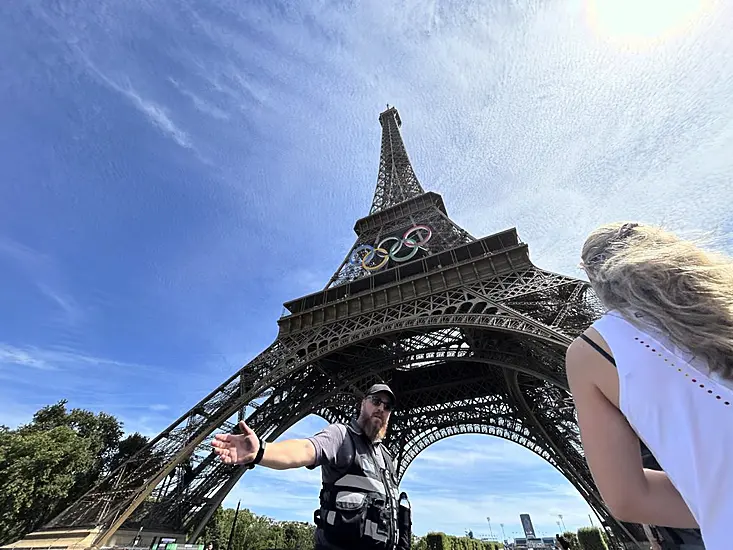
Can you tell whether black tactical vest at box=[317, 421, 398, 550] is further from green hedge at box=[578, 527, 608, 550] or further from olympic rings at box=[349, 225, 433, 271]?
green hedge at box=[578, 527, 608, 550]

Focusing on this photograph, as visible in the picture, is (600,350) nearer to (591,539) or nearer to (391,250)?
(391,250)

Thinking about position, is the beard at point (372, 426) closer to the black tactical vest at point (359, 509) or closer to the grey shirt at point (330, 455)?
the black tactical vest at point (359, 509)

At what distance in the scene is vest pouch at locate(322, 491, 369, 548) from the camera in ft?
5.80

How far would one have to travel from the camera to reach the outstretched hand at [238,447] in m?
1.58

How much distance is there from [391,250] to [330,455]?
16.9m

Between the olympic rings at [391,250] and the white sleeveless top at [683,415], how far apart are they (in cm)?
1640

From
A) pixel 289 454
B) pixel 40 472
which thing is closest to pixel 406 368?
pixel 40 472

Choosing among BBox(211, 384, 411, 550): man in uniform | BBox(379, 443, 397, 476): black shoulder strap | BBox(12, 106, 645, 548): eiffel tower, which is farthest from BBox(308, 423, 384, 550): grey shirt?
BBox(12, 106, 645, 548): eiffel tower

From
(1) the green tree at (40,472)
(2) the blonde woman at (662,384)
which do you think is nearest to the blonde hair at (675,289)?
(2) the blonde woman at (662,384)

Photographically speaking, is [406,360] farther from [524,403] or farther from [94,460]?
[94,460]

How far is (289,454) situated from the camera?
5.55 feet

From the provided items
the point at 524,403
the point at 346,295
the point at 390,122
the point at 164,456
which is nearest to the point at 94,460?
the point at 164,456

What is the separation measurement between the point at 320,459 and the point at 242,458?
449 mm

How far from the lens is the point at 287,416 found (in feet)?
48.2
